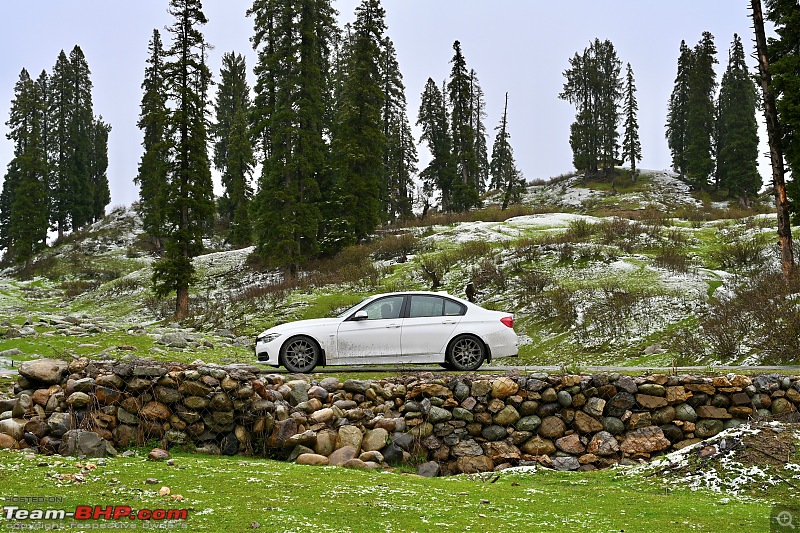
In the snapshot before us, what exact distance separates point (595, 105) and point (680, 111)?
12.1m

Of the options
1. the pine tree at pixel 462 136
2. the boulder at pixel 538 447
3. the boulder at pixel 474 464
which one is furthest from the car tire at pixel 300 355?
the pine tree at pixel 462 136

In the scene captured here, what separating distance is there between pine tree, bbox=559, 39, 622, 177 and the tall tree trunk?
53.7 metres

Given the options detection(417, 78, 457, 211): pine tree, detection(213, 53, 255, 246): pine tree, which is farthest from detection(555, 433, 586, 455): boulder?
detection(417, 78, 457, 211): pine tree

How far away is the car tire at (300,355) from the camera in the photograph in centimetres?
1214

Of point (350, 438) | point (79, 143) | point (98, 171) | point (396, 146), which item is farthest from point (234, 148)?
point (350, 438)

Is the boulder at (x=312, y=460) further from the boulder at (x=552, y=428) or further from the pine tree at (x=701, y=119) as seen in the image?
the pine tree at (x=701, y=119)

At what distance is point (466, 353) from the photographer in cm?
1245

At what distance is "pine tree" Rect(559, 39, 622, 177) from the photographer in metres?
76.0

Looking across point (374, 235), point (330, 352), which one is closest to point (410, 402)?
point (330, 352)

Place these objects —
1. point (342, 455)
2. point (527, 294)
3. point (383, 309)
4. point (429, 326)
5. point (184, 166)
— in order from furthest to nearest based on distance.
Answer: point (184, 166) → point (527, 294) → point (383, 309) → point (429, 326) → point (342, 455)

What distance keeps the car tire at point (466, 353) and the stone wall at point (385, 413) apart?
1.58m

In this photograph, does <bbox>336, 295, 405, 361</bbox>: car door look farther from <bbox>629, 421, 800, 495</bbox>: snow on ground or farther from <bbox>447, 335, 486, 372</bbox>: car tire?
<bbox>629, 421, 800, 495</bbox>: snow on ground

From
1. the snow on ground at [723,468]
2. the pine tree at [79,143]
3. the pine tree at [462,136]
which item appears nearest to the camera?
the snow on ground at [723,468]

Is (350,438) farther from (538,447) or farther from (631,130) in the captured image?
(631,130)
